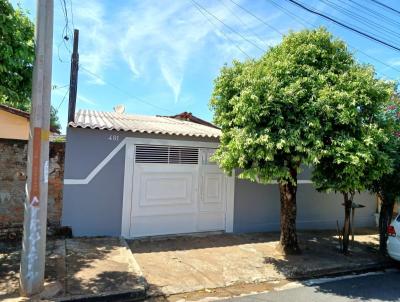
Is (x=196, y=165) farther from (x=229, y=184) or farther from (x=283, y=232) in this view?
(x=283, y=232)

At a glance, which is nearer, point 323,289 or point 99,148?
point 323,289

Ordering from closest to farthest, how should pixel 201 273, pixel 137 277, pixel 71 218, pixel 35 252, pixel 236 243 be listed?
pixel 35 252 → pixel 137 277 → pixel 201 273 → pixel 71 218 → pixel 236 243

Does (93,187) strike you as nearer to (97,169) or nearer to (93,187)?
(93,187)

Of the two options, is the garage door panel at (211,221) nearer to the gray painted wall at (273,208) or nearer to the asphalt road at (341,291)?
the gray painted wall at (273,208)

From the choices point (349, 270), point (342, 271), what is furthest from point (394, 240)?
point (342, 271)

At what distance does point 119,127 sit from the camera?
24.4 ft

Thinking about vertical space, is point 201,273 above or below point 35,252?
below

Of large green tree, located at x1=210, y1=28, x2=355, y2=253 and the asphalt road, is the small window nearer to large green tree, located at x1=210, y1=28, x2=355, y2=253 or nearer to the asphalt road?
large green tree, located at x1=210, y1=28, x2=355, y2=253

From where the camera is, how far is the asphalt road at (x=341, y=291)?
5.14 m

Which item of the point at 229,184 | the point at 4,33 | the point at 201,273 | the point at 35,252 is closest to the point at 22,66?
the point at 4,33

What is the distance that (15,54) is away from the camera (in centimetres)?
469

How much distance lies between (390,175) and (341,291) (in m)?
3.12

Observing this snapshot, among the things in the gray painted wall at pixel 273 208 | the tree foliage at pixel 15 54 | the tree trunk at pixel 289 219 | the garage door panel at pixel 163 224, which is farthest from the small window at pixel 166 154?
the tree foliage at pixel 15 54

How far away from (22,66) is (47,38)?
2.47 feet
